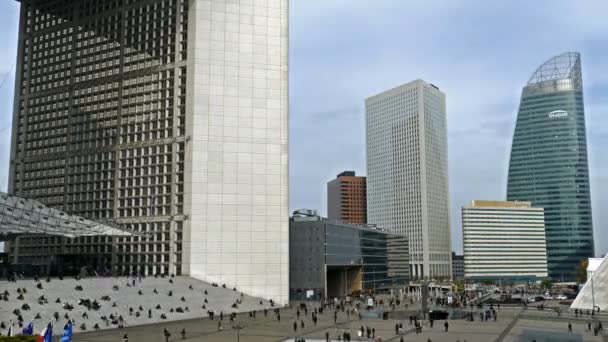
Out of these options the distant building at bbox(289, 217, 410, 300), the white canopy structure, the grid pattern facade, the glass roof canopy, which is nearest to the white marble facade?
the grid pattern facade

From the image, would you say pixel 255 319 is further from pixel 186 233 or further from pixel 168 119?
pixel 168 119

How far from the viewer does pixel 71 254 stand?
93.8 metres

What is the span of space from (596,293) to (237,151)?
197 feet

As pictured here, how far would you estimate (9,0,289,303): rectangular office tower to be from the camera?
8744cm

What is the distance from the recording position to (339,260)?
12438 centimetres

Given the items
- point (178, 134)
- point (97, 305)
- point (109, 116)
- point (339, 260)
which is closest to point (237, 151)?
point (178, 134)

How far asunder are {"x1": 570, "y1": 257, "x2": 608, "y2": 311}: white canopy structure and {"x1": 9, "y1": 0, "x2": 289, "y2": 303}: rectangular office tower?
46768 mm

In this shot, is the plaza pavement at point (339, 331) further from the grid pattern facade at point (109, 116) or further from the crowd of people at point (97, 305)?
the grid pattern facade at point (109, 116)

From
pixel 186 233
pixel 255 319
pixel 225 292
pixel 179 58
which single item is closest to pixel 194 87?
pixel 179 58

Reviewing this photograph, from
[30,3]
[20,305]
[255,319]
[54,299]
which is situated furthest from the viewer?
[30,3]

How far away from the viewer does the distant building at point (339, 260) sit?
11594cm

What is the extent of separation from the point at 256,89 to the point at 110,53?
2560cm

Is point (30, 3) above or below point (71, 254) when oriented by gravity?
above

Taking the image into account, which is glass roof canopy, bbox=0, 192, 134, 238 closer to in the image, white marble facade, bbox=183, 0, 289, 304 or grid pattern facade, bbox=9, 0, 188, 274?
white marble facade, bbox=183, 0, 289, 304
